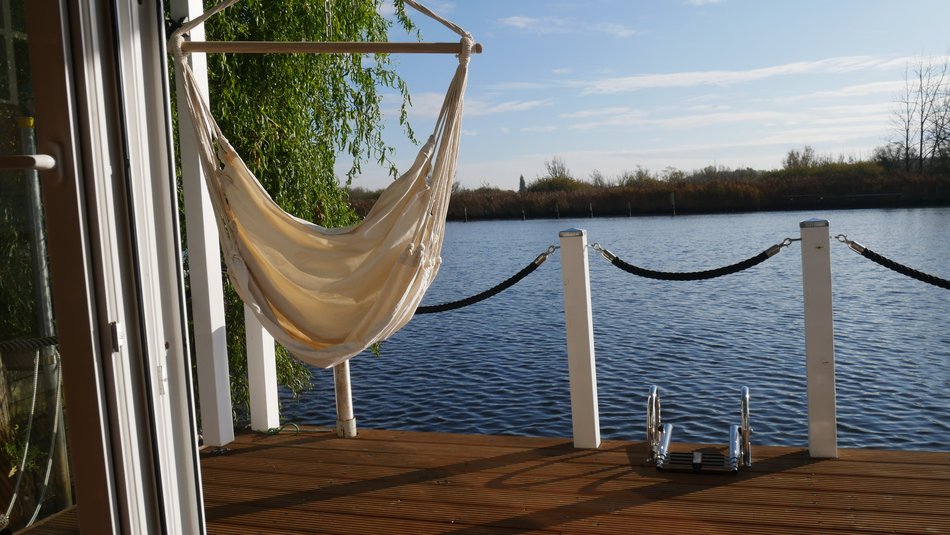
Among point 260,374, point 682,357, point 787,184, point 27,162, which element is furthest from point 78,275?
point 787,184

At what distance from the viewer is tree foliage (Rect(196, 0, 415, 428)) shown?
171 inches

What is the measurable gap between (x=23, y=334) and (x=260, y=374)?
1.77m

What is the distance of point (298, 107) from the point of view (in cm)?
458

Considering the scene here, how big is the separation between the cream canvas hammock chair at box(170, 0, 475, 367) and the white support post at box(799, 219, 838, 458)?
4.23 ft

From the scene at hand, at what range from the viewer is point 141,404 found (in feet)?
5.41

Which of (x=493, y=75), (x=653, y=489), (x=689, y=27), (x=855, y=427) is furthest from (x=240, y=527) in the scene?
(x=689, y=27)

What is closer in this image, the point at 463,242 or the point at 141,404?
the point at 141,404

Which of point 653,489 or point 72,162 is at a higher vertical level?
point 72,162

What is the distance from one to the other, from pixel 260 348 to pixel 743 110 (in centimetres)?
2334

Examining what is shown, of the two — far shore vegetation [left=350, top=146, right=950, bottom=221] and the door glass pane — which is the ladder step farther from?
far shore vegetation [left=350, top=146, right=950, bottom=221]

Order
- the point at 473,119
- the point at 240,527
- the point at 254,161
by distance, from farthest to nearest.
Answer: the point at 473,119, the point at 254,161, the point at 240,527

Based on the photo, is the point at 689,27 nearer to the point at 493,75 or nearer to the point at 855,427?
the point at 493,75

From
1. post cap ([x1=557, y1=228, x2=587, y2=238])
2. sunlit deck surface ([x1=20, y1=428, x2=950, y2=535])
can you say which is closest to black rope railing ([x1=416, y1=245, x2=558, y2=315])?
post cap ([x1=557, y1=228, x2=587, y2=238])

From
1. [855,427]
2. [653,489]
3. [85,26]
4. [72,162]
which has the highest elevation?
[85,26]
